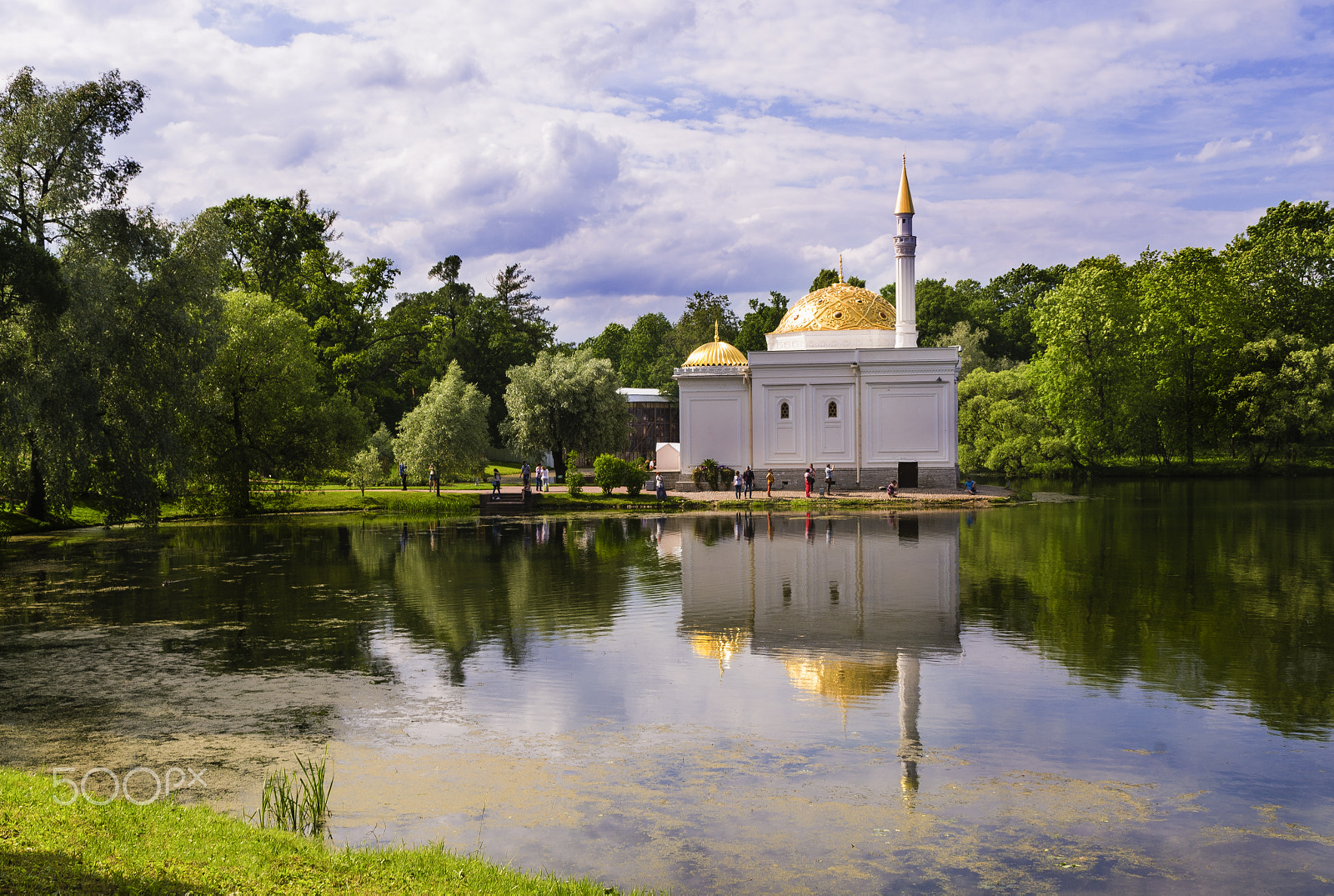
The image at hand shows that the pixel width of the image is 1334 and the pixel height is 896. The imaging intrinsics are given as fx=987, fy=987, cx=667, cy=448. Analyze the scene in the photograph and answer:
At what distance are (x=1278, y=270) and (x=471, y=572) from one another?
58.7 metres

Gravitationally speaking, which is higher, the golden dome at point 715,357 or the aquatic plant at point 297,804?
the golden dome at point 715,357

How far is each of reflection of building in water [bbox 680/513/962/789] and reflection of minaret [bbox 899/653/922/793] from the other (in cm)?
2

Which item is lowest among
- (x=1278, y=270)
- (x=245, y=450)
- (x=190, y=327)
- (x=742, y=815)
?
(x=742, y=815)

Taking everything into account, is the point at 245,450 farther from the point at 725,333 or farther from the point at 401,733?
the point at 725,333

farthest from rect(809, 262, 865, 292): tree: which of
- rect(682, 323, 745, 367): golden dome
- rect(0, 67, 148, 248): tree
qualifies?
rect(0, 67, 148, 248): tree

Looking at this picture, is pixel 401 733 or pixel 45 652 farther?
pixel 45 652

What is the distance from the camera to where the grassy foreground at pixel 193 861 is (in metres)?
5.86

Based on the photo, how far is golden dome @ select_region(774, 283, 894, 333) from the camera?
48719mm

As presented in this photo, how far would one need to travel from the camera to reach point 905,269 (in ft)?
155

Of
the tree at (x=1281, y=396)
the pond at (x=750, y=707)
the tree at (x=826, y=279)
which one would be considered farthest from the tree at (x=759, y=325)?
the pond at (x=750, y=707)

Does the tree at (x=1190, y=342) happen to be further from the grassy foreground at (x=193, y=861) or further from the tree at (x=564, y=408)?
the grassy foreground at (x=193, y=861)

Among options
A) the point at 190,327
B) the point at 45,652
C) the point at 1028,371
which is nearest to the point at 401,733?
the point at 45,652

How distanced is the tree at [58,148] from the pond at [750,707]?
10.2 meters

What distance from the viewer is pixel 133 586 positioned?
1988 cm
